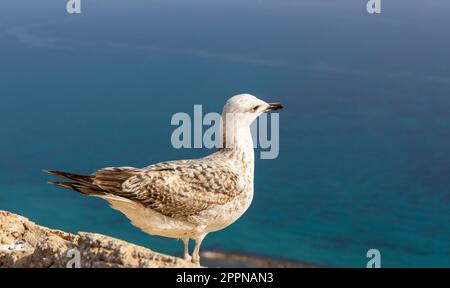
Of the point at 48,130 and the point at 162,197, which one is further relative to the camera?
the point at 48,130

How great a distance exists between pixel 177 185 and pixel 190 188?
0.17 meters

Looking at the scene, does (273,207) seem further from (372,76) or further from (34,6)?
(34,6)

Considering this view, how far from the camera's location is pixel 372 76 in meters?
99.5

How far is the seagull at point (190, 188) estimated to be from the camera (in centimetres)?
854

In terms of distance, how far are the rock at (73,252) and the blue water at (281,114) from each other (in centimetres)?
3710

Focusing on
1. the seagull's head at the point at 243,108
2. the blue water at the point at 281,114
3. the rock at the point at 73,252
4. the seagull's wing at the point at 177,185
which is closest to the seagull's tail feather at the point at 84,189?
the seagull's wing at the point at 177,185

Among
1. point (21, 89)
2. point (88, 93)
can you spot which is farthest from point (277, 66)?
point (21, 89)

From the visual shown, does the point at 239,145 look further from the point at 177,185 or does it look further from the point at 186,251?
the point at 186,251

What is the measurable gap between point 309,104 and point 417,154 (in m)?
18.4

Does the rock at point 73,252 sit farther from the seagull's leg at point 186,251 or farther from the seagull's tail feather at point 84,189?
the seagull's leg at point 186,251

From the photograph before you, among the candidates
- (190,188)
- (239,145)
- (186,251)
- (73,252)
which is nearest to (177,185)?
(190,188)

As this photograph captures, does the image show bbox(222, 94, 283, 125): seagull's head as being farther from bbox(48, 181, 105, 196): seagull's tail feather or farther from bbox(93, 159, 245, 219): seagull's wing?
bbox(48, 181, 105, 196): seagull's tail feather

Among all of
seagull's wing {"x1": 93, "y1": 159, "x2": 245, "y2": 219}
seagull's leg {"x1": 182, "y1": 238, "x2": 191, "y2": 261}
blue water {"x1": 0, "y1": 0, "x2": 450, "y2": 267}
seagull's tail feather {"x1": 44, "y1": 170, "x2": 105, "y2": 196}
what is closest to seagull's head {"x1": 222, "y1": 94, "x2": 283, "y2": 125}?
seagull's wing {"x1": 93, "y1": 159, "x2": 245, "y2": 219}

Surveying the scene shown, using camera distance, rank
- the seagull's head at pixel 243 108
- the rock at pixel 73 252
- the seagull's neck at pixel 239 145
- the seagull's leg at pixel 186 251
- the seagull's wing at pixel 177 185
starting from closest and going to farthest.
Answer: the rock at pixel 73 252 < the seagull's leg at pixel 186 251 < the seagull's wing at pixel 177 185 < the seagull's head at pixel 243 108 < the seagull's neck at pixel 239 145
